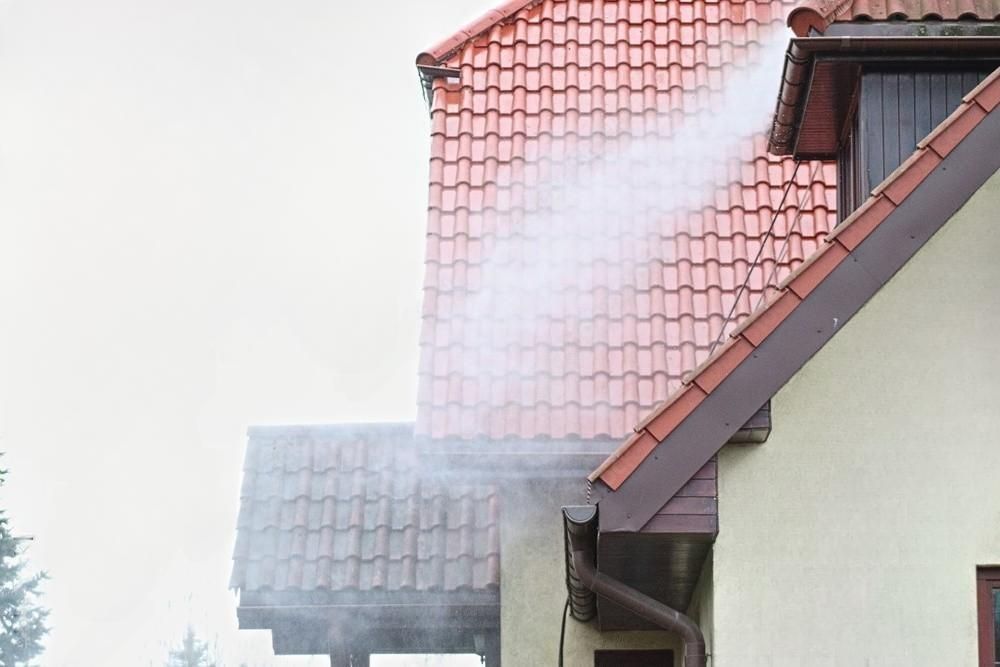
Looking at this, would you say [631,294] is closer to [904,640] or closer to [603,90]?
[603,90]

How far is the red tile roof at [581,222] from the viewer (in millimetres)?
11039

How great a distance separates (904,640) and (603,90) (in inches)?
251

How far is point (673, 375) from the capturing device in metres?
11.1

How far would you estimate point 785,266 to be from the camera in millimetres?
11641


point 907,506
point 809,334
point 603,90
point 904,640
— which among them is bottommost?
point 904,640

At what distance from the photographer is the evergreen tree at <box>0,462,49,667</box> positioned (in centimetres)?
2480

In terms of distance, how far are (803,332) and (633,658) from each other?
4.07m

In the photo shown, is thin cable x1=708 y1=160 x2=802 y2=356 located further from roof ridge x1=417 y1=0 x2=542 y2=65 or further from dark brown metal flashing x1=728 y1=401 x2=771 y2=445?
dark brown metal flashing x1=728 y1=401 x2=771 y2=445

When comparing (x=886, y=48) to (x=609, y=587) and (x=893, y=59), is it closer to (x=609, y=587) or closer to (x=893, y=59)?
(x=893, y=59)

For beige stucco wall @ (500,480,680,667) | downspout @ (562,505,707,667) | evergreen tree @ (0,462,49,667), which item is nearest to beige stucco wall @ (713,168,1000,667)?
downspout @ (562,505,707,667)

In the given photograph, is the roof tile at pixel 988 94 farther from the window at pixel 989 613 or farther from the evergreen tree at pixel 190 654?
the evergreen tree at pixel 190 654

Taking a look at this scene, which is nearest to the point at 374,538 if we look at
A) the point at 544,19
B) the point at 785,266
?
the point at 785,266

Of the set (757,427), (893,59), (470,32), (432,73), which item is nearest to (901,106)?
(893,59)

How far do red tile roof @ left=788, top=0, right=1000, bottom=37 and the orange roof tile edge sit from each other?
5.90 ft
